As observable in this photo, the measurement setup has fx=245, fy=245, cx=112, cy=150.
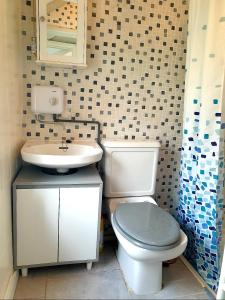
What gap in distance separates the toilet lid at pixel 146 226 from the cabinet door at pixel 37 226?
391 mm

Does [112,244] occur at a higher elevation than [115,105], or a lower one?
lower

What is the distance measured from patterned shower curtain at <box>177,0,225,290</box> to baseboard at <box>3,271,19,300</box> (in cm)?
115

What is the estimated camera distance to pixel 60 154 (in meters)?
1.66

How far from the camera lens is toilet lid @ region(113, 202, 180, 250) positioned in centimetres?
127

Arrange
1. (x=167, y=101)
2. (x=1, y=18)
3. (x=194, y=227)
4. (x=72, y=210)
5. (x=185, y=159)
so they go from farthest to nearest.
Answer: (x=167, y=101)
(x=185, y=159)
(x=194, y=227)
(x=72, y=210)
(x=1, y=18)

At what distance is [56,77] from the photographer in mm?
1681

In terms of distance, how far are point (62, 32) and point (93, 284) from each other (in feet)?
5.25

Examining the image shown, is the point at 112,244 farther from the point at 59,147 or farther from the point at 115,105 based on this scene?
the point at 115,105

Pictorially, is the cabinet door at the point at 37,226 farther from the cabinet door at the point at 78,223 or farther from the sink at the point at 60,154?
the sink at the point at 60,154

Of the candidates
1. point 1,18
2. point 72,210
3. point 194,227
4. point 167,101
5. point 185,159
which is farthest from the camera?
point 167,101

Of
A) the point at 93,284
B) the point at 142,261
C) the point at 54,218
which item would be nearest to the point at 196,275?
the point at 142,261

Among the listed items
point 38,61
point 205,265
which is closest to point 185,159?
point 205,265

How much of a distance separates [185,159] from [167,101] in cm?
48

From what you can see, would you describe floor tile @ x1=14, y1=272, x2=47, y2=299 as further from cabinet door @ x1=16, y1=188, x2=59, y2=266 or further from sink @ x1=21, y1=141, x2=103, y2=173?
sink @ x1=21, y1=141, x2=103, y2=173
